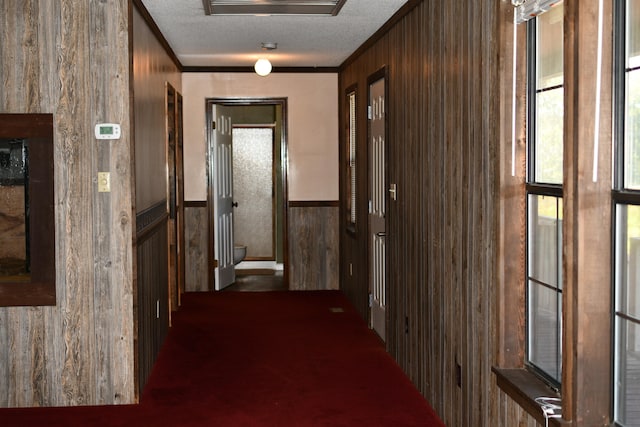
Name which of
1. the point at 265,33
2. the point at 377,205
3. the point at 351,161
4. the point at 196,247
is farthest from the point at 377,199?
the point at 196,247

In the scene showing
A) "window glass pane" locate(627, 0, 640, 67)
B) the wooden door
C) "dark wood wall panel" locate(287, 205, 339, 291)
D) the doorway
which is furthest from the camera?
"dark wood wall panel" locate(287, 205, 339, 291)

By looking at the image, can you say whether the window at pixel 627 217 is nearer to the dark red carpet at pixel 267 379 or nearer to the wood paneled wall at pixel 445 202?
the wood paneled wall at pixel 445 202

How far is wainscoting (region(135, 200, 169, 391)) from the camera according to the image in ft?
17.8

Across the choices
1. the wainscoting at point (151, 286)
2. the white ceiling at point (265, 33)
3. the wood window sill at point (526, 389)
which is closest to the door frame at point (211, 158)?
the white ceiling at point (265, 33)

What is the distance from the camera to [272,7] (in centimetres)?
580

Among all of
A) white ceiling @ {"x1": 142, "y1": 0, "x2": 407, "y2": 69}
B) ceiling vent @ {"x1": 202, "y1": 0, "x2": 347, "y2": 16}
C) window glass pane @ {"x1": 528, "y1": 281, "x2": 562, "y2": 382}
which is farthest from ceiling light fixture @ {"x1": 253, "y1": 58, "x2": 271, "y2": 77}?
window glass pane @ {"x1": 528, "y1": 281, "x2": 562, "y2": 382}

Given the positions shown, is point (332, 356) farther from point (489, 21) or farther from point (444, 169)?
point (489, 21)

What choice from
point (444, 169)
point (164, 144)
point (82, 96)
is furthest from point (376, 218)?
point (82, 96)

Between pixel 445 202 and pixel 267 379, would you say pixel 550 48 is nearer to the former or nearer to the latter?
pixel 445 202

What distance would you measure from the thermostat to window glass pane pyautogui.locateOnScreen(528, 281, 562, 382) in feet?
8.91

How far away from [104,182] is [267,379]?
176cm

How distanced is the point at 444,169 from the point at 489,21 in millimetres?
1115

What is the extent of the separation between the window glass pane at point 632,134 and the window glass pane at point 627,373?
467 millimetres

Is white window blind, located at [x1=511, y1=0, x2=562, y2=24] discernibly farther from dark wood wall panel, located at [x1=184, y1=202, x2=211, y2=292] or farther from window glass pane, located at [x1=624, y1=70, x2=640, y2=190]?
dark wood wall panel, located at [x1=184, y1=202, x2=211, y2=292]
